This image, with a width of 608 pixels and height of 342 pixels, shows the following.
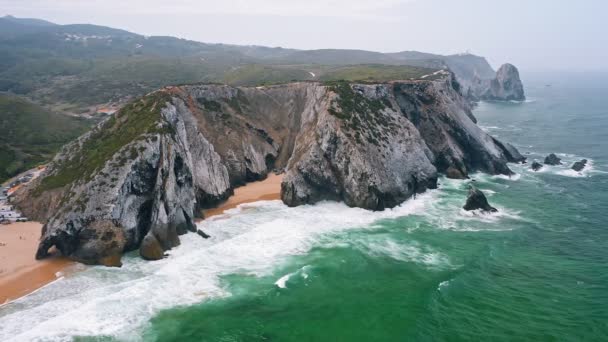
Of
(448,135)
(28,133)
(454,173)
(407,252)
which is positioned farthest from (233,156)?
(28,133)

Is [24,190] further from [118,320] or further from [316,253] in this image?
[316,253]

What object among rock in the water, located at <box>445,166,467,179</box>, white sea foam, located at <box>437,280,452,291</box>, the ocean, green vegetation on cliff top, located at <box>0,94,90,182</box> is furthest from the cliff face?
green vegetation on cliff top, located at <box>0,94,90,182</box>

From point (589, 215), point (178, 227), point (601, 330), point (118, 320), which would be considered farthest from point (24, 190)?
point (589, 215)

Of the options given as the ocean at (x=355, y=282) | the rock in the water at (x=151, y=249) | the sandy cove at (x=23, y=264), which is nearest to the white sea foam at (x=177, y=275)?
the ocean at (x=355, y=282)

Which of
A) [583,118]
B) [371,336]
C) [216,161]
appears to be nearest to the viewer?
[371,336]

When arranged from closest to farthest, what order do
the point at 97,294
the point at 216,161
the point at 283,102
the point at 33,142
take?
1. the point at 97,294
2. the point at 216,161
3. the point at 283,102
4. the point at 33,142

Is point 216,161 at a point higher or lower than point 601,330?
higher
